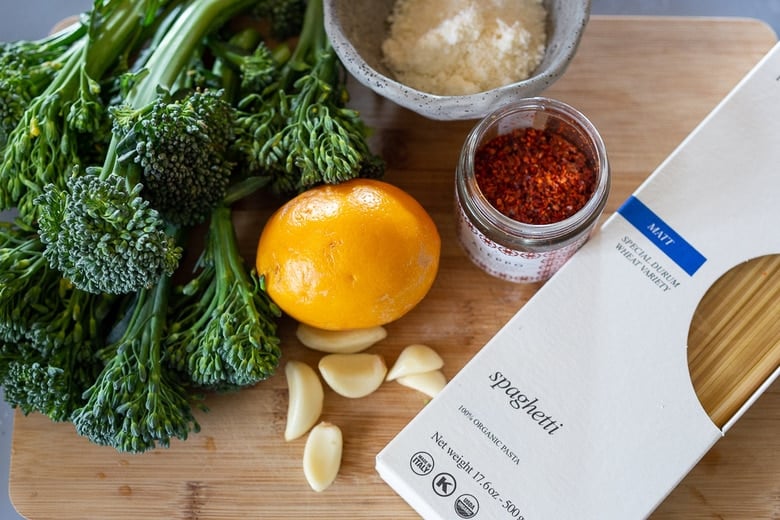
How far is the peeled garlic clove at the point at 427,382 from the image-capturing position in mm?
1206

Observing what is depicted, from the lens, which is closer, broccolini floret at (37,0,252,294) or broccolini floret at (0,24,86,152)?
broccolini floret at (37,0,252,294)

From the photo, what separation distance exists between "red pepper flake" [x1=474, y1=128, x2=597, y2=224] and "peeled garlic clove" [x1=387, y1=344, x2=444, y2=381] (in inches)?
10.4

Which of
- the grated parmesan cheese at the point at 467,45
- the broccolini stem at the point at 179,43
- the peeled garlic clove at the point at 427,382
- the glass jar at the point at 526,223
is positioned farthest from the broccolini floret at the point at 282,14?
the peeled garlic clove at the point at 427,382

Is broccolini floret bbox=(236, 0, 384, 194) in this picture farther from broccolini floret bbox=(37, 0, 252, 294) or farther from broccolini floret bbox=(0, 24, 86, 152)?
broccolini floret bbox=(0, 24, 86, 152)

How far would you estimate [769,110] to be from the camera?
3.66 feet

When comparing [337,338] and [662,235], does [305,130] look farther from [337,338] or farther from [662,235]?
[662,235]

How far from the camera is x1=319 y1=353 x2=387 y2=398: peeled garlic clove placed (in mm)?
1205

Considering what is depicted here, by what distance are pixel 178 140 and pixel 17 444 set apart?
55cm

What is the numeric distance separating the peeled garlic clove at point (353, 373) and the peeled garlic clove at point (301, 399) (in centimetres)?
2

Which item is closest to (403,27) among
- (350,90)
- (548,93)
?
(350,90)

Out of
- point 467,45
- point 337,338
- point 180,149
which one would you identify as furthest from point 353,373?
point 467,45

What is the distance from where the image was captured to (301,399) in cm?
119

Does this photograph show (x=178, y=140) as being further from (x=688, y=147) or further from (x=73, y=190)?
(x=688, y=147)

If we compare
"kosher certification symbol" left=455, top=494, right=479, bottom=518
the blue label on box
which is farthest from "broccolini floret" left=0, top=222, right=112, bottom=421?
the blue label on box
